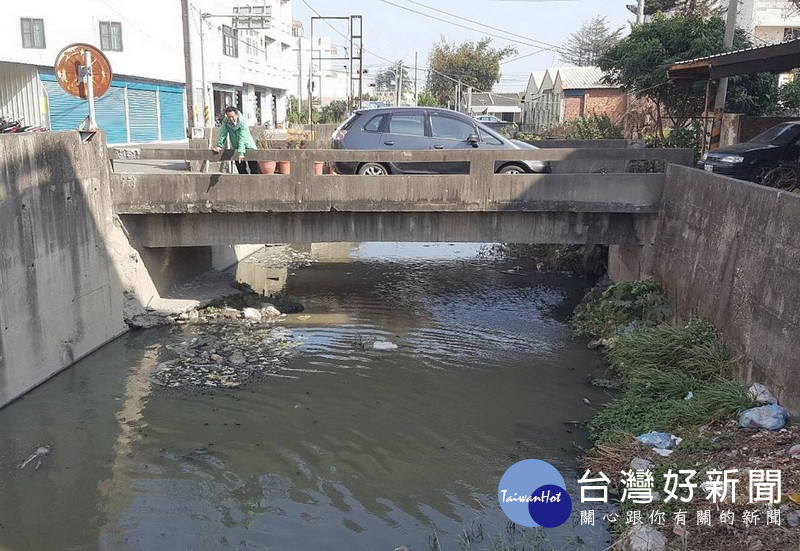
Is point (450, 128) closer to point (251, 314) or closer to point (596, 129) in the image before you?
point (251, 314)

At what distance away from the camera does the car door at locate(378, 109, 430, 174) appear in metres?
13.2

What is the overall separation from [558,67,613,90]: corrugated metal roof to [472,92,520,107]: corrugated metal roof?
27.0 meters

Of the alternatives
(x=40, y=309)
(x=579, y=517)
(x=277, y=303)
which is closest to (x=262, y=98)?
(x=277, y=303)

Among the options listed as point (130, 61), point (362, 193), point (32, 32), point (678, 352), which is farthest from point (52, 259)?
point (130, 61)

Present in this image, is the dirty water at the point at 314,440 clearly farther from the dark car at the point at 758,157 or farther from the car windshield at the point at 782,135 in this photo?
the car windshield at the point at 782,135

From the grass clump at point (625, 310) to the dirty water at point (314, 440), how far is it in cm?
46

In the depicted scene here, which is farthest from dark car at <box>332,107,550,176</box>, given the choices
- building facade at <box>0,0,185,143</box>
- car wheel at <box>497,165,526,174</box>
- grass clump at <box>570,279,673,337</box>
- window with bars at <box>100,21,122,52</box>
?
window with bars at <box>100,21,122,52</box>

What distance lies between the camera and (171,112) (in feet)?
100

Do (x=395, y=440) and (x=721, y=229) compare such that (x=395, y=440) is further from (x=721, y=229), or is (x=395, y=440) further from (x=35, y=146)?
(x=35, y=146)

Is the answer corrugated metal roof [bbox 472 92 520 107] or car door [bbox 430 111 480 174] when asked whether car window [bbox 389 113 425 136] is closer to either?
car door [bbox 430 111 480 174]

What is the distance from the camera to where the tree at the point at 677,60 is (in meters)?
17.2

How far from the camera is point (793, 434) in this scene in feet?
20.3

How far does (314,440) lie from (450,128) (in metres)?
7.54

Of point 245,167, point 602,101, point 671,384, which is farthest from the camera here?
point 602,101
